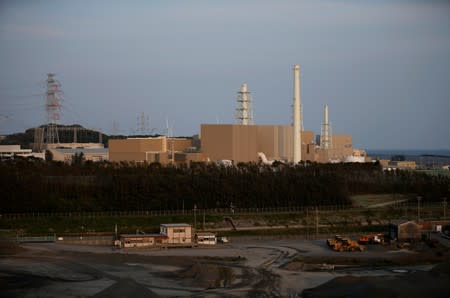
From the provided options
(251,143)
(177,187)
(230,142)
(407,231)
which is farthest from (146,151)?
(407,231)

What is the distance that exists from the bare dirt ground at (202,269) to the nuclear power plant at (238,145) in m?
14.9

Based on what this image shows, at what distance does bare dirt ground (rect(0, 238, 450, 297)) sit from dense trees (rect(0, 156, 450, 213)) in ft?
20.5

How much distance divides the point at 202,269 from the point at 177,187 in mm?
11602

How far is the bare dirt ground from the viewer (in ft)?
43.3

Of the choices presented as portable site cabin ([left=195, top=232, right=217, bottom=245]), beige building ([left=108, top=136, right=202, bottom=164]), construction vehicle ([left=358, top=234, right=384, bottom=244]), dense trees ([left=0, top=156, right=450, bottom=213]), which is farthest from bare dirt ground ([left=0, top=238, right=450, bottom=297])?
beige building ([left=108, top=136, right=202, bottom=164])

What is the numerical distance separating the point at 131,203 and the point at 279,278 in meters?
11.5

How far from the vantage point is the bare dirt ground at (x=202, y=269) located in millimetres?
13188

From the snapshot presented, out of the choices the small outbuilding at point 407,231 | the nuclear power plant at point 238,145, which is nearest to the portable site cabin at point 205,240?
the small outbuilding at point 407,231

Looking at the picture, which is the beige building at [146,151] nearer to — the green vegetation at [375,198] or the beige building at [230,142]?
the beige building at [230,142]

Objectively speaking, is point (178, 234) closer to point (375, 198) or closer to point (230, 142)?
point (375, 198)

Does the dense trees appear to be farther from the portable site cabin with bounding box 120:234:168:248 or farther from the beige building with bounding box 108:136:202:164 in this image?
the portable site cabin with bounding box 120:234:168:248

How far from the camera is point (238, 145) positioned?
34.8 m

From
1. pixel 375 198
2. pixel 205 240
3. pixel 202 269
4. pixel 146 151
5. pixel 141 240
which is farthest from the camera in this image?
pixel 146 151

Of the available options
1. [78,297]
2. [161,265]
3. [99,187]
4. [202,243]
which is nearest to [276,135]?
[99,187]
